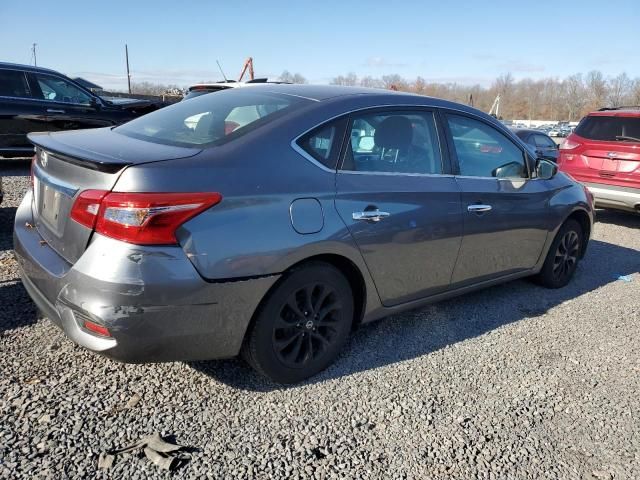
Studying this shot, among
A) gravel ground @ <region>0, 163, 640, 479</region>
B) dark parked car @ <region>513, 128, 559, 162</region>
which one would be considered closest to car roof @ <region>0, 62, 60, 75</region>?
gravel ground @ <region>0, 163, 640, 479</region>

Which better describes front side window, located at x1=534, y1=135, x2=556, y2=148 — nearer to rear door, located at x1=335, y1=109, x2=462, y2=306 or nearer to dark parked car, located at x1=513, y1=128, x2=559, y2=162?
dark parked car, located at x1=513, y1=128, x2=559, y2=162

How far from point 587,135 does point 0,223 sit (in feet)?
26.6

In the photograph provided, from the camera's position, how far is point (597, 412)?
117 inches

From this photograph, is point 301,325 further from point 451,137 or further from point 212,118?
point 451,137

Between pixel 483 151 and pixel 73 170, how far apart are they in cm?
291

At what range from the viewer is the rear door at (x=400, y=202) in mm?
3039

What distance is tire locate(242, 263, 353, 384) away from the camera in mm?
2750

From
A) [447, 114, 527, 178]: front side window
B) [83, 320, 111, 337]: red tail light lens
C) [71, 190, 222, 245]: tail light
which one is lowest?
[83, 320, 111, 337]: red tail light lens

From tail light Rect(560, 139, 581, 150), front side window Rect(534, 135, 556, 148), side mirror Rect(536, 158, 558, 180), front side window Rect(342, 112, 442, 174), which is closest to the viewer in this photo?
front side window Rect(342, 112, 442, 174)

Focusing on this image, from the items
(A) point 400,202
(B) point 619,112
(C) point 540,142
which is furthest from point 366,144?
(C) point 540,142

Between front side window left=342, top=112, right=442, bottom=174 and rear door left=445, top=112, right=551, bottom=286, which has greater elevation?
front side window left=342, top=112, right=442, bottom=174

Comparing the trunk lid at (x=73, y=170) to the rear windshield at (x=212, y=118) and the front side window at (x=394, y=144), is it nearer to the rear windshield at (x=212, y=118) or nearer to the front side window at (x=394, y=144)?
the rear windshield at (x=212, y=118)

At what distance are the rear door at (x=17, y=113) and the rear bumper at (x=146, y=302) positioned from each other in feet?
15.7

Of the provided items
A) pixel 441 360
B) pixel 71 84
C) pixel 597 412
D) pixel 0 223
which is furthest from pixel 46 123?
pixel 597 412
